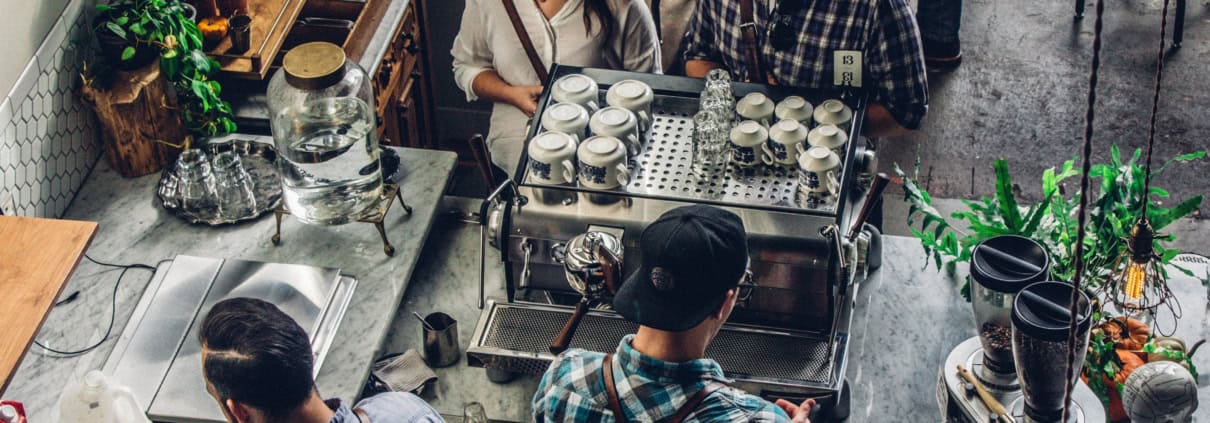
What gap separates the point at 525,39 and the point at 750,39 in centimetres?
59

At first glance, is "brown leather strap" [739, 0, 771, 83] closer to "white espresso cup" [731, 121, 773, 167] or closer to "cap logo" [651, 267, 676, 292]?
"white espresso cup" [731, 121, 773, 167]

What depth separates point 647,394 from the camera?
7.14 ft

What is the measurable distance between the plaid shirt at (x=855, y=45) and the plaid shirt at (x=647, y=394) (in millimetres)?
1289

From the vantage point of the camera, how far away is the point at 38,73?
10.5 feet

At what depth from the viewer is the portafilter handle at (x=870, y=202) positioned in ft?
8.21

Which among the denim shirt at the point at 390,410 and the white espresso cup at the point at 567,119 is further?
the white espresso cup at the point at 567,119

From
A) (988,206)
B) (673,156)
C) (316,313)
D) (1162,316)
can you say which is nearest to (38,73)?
(316,313)

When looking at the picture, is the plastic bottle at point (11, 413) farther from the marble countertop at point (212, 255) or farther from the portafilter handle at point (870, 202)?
the portafilter handle at point (870, 202)

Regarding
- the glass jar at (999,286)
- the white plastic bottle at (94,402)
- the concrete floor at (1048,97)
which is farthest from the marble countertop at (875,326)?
the concrete floor at (1048,97)

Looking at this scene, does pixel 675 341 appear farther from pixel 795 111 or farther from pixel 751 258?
pixel 795 111

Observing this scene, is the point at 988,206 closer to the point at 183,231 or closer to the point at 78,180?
the point at 183,231

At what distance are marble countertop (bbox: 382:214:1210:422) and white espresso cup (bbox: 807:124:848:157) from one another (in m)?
0.43

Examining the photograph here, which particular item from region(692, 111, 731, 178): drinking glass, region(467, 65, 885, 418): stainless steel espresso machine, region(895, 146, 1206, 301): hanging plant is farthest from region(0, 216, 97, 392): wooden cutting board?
region(895, 146, 1206, 301): hanging plant

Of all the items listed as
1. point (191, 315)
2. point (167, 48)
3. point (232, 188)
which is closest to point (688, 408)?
point (191, 315)
